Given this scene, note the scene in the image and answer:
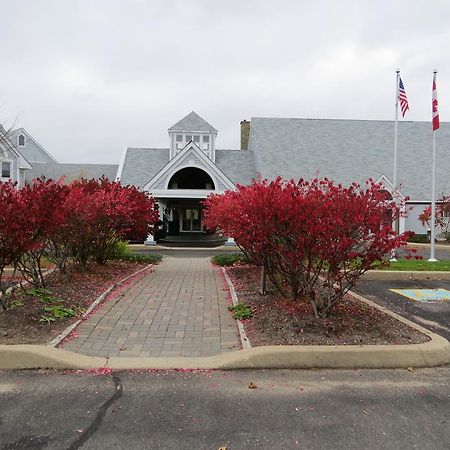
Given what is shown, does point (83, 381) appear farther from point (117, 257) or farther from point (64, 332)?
point (117, 257)

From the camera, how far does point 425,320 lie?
6.60 meters

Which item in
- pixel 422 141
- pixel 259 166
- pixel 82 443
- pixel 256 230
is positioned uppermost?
pixel 422 141

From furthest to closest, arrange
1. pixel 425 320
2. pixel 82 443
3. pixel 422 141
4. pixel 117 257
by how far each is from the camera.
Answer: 1. pixel 422 141
2. pixel 117 257
3. pixel 425 320
4. pixel 82 443

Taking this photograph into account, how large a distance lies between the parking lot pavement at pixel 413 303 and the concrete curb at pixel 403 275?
165 millimetres

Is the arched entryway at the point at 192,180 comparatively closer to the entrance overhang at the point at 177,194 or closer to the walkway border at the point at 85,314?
the entrance overhang at the point at 177,194

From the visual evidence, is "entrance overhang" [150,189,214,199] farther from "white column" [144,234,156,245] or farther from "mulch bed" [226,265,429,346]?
"mulch bed" [226,265,429,346]

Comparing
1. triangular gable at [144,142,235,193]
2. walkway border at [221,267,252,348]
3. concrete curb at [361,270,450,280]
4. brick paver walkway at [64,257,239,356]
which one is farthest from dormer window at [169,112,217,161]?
brick paver walkway at [64,257,239,356]

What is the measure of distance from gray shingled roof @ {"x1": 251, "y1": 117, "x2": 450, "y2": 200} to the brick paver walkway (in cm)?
2003

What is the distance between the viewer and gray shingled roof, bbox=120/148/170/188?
26984mm

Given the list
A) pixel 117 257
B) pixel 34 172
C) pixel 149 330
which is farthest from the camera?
pixel 34 172

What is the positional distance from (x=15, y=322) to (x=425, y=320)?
251 inches

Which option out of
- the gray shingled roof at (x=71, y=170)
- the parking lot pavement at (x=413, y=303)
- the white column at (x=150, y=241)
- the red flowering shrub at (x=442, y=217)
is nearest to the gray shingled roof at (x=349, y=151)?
the red flowering shrub at (x=442, y=217)

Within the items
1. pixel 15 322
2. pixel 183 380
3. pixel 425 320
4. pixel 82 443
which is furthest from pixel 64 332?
pixel 425 320

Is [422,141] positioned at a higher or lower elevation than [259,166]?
higher
